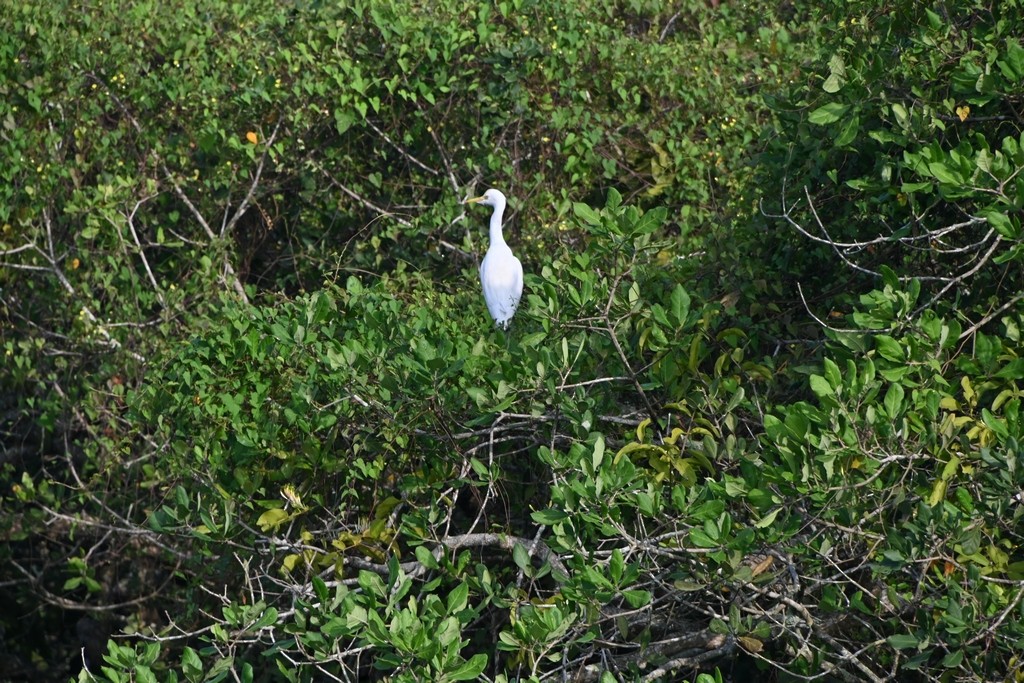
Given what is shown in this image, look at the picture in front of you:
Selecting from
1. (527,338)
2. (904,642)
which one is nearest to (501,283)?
(527,338)

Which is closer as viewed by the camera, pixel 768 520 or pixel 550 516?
pixel 768 520

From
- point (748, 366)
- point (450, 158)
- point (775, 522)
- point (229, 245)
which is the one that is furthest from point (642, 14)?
point (775, 522)

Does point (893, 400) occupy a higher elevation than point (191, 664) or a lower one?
higher

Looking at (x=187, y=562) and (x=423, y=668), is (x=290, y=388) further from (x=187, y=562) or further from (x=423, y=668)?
(x=423, y=668)

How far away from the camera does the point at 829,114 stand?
4266mm

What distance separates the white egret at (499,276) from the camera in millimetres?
5199

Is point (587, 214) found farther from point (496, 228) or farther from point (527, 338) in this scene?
point (496, 228)

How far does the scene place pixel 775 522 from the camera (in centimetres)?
356

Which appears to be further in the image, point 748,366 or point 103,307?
point 103,307

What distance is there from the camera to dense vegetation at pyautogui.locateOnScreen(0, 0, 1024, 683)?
3566 millimetres

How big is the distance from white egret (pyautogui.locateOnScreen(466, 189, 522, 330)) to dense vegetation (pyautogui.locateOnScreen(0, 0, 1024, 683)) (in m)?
0.11

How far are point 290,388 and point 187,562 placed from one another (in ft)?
3.38

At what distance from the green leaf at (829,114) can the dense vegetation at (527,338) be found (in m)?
0.01

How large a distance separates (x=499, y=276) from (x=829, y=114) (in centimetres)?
167
